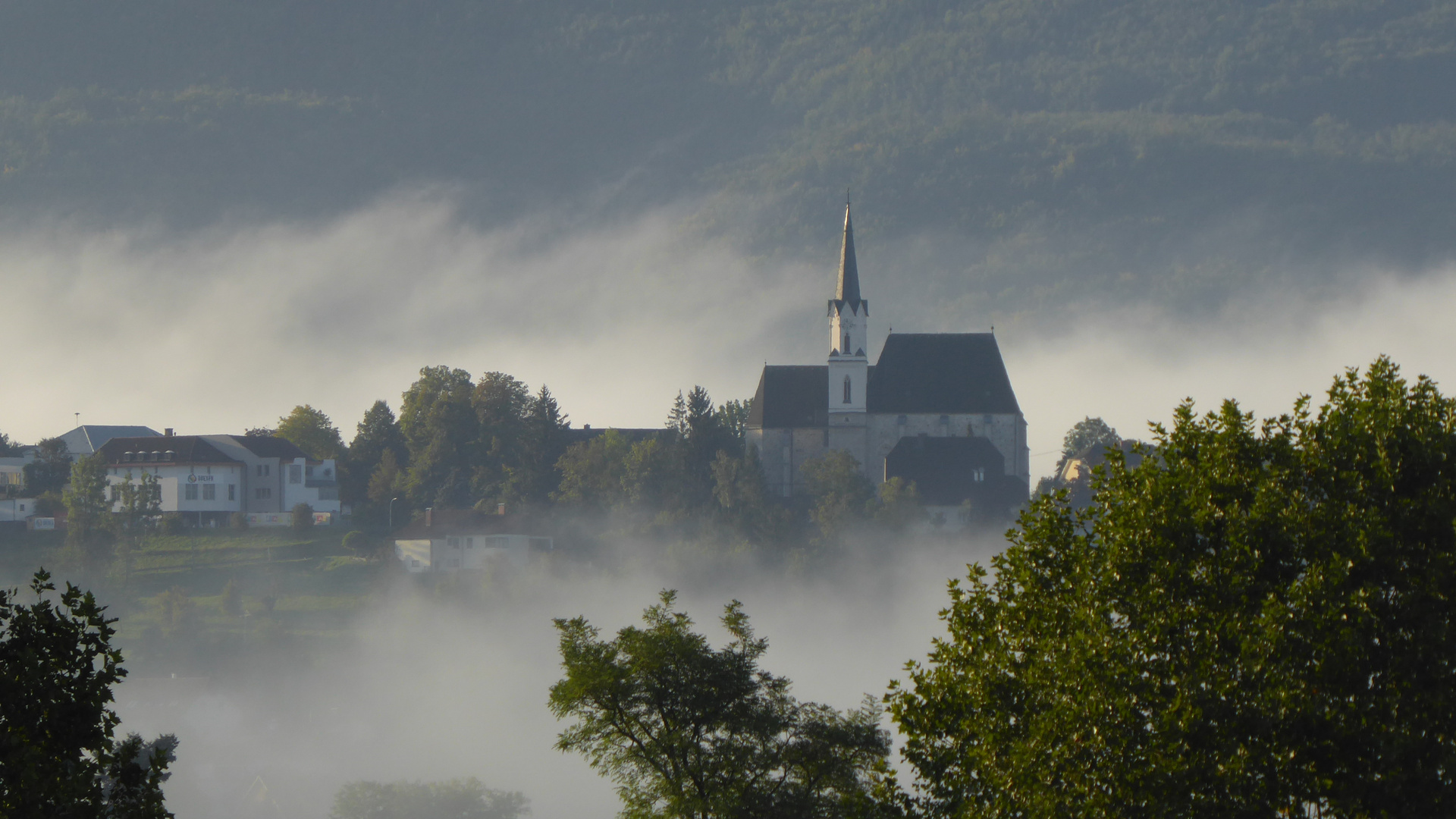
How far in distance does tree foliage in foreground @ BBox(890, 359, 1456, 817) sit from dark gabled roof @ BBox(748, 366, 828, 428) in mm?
118814

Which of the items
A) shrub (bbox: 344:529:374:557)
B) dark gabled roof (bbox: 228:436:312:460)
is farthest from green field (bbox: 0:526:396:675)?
dark gabled roof (bbox: 228:436:312:460)

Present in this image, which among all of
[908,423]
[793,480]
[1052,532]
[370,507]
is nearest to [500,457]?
[370,507]

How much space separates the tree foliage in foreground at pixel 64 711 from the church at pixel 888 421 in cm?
12287

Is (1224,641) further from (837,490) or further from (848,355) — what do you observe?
(848,355)

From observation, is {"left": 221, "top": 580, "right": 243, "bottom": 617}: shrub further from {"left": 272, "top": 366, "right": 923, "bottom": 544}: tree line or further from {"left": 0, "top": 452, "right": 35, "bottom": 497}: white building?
{"left": 0, "top": 452, "right": 35, "bottom": 497}: white building

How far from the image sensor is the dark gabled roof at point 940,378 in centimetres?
13712

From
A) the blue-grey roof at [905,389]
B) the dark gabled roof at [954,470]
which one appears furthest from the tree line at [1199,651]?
the blue-grey roof at [905,389]

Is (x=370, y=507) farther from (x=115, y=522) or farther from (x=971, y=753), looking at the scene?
(x=971, y=753)

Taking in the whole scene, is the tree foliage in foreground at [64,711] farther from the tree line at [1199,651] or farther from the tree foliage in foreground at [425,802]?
the tree foliage in foreground at [425,802]

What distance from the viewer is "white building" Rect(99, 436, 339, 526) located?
458 ft

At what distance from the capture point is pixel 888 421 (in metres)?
137

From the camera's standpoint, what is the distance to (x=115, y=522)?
5079 inches

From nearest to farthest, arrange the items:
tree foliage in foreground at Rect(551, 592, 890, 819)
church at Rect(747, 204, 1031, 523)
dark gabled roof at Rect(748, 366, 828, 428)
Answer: tree foliage in foreground at Rect(551, 592, 890, 819) < church at Rect(747, 204, 1031, 523) < dark gabled roof at Rect(748, 366, 828, 428)

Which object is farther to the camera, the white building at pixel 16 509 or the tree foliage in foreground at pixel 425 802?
the white building at pixel 16 509
